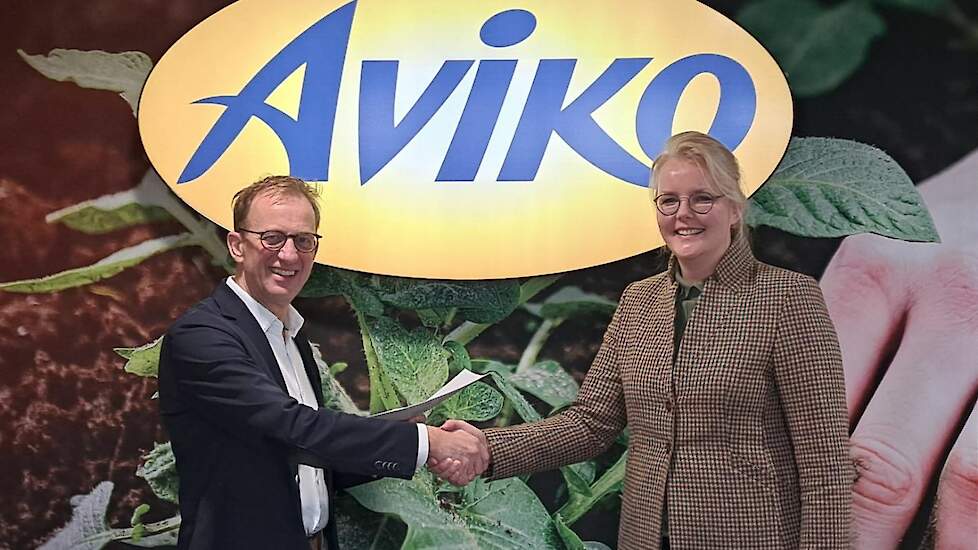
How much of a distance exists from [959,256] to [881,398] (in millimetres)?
466

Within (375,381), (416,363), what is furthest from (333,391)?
(416,363)

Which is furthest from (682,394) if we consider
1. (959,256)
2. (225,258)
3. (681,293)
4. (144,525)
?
(144,525)

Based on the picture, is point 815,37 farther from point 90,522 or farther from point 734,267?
point 90,522

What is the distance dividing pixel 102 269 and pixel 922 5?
8.44 feet

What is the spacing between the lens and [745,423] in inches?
83.9

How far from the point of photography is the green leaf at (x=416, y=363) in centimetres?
290

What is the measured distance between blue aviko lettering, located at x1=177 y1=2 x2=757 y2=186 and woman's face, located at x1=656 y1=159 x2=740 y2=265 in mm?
588

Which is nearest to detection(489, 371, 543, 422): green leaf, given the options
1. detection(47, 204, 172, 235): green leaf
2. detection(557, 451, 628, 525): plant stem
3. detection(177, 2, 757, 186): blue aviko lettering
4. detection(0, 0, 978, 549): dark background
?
detection(557, 451, 628, 525): plant stem

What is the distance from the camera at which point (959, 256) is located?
9.24 feet

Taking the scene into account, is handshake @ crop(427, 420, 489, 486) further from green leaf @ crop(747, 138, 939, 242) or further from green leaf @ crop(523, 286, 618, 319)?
green leaf @ crop(747, 138, 939, 242)

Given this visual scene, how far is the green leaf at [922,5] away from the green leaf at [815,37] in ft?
0.23

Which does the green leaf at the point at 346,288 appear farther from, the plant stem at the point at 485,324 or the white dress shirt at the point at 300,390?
the white dress shirt at the point at 300,390

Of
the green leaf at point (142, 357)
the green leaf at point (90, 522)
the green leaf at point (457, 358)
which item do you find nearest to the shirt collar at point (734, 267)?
the green leaf at point (457, 358)

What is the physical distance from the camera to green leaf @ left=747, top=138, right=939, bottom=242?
283 cm
